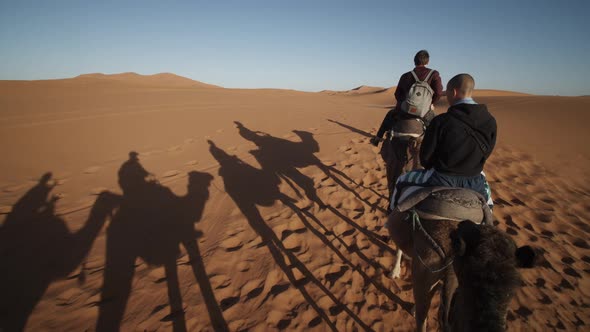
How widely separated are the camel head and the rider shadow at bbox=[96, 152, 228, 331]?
2464mm

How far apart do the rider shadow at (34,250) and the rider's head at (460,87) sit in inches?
193

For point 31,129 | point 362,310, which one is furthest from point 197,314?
point 31,129

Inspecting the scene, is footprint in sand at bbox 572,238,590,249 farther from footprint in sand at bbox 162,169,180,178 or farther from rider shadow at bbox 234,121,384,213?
footprint in sand at bbox 162,169,180,178

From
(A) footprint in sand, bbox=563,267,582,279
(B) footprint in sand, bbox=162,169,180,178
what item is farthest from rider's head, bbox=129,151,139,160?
(A) footprint in sand, bbox=563,267,582,279

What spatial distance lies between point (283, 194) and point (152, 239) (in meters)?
2.70

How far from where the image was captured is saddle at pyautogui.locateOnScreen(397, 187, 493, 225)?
199 centimetres

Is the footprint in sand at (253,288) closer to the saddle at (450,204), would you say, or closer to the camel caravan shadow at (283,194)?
the camel caravan shadow at (283,194)

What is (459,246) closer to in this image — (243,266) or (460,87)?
(460,87)

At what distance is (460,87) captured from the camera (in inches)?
86.4

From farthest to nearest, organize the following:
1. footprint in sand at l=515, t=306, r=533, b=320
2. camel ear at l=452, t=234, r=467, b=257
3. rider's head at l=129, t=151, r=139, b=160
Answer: rider's head at l=129, t=151, r=139, b=160 < footprint in sand at l=515, t=306, r=533, b=320 < camel ear at l=452, t=234, r=467, b=257

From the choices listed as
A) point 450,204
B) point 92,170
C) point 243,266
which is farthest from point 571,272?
point 92,170

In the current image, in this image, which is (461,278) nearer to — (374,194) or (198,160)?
(374,194)

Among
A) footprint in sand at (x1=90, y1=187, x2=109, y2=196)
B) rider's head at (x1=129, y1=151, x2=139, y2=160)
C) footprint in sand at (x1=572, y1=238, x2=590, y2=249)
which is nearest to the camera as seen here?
footprint in sand at (x1=572, y1=238, x2=590, y2=249)

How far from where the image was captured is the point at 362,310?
10.2 ft
